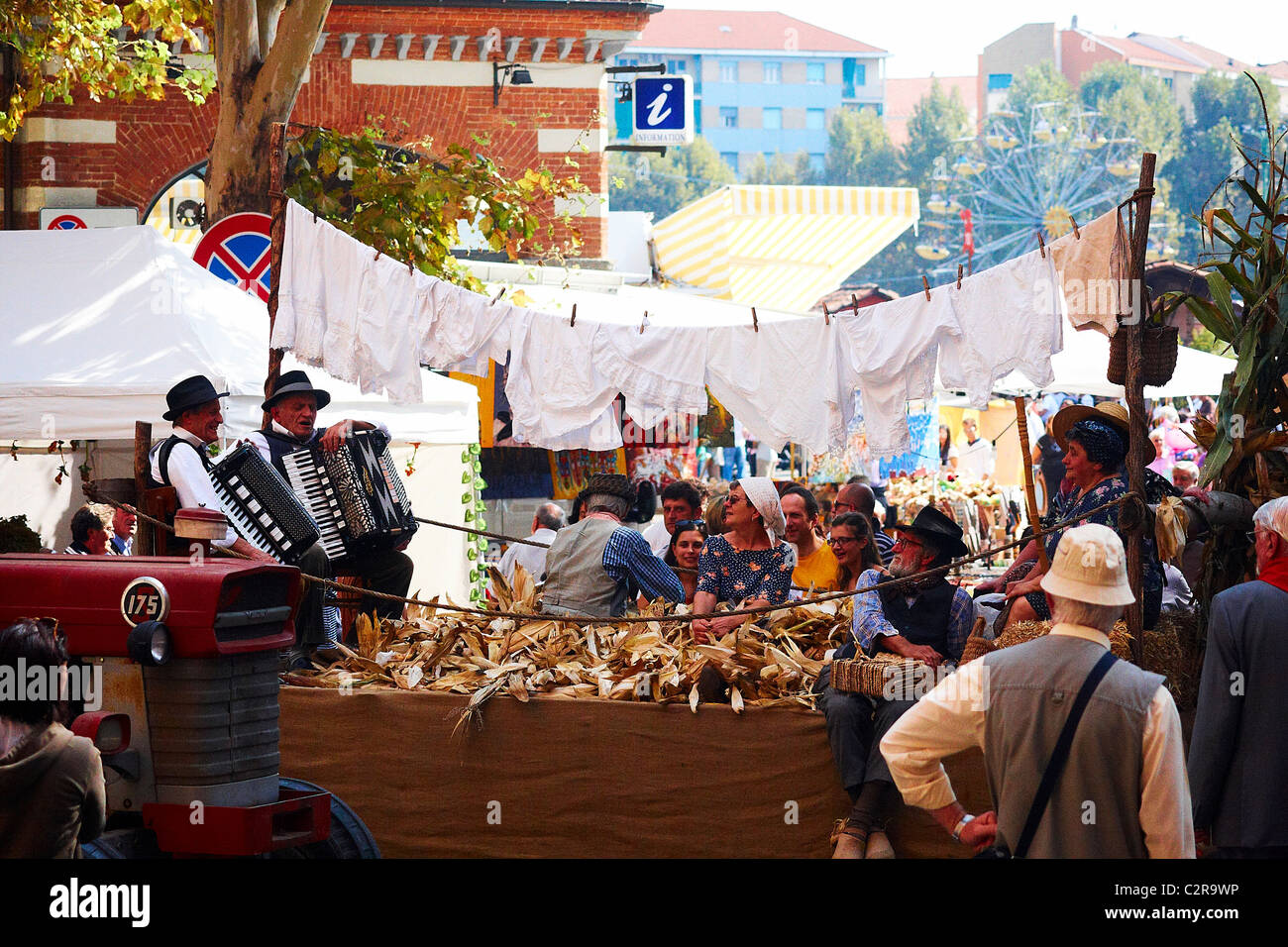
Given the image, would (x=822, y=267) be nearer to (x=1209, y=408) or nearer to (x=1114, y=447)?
(x=1209, y=408)

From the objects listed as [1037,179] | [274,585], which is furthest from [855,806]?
[1037,179]

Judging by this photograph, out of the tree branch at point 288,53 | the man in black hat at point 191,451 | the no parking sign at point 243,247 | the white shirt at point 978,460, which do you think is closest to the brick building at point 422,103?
the tree branch at point 288,53

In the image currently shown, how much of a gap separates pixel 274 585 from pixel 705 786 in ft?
7.61

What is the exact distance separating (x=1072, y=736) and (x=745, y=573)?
395cm

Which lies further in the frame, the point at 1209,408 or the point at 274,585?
the point at 1209,408

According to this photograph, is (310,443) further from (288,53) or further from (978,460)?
(978,460)

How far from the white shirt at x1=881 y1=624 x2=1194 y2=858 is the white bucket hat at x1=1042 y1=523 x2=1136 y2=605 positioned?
0.37 feet

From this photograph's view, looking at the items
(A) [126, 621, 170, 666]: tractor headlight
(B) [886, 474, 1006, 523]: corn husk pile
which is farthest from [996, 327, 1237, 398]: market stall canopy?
(A) [126, 621, 170, 666]: tractor headlight

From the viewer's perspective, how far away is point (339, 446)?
861 centimetres

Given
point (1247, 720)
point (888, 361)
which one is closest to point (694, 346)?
point (888, 361)

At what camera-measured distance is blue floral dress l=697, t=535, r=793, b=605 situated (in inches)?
319

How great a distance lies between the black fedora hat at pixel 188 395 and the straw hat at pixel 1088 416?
460cm

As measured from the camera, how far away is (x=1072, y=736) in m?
4.27

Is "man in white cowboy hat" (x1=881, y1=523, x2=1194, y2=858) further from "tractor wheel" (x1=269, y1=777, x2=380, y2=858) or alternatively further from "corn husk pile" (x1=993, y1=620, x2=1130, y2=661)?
"tractor wheel" (x1=269, y1=777, x2=380, y2=858)
